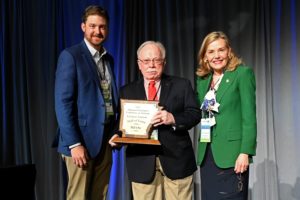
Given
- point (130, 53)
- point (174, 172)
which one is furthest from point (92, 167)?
point (130, 53)

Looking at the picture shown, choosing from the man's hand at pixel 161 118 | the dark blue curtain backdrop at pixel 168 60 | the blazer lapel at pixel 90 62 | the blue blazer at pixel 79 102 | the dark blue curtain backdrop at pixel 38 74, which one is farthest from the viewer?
the dark blue curtain backdrop at pixel 38 74

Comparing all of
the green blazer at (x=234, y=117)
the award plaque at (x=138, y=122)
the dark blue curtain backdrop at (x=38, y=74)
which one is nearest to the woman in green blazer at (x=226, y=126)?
the green blazer at (x=234, y=117)

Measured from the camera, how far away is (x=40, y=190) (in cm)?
410

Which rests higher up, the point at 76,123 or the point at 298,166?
the point at 76,123

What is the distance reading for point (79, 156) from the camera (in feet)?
7.11

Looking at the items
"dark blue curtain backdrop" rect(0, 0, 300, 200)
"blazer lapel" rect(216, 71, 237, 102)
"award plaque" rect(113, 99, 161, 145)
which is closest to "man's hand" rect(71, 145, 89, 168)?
"award plaque" rect(113, 99, 161, 145)

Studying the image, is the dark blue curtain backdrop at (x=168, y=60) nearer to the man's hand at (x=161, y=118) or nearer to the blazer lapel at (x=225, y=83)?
the blazer lapel at (x=225, y=83)

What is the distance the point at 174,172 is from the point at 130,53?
2074mm

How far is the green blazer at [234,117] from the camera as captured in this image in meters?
2.15

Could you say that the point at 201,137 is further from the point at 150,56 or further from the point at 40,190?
the point at 40,190

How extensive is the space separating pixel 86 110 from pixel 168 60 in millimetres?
1885

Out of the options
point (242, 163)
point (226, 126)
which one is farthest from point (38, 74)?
point (242, 163)

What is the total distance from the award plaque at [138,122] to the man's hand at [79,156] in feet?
0.70

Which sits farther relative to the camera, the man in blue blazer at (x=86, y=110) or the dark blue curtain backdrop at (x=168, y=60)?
the dark blue curtain backdrop at (x=168, y=60)
